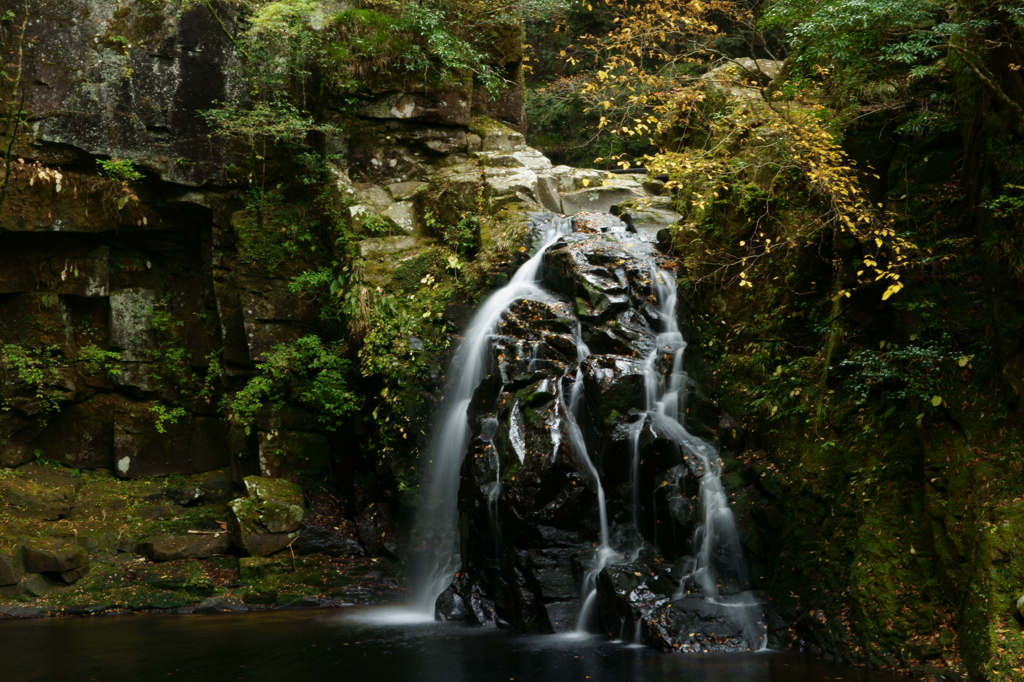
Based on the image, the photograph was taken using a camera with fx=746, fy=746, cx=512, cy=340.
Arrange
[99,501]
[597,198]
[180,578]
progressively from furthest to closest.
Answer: [597,198] → [99,501] → [180,578]

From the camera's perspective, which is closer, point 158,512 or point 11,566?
point 11,566

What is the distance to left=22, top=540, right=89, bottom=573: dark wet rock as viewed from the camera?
9898 mm

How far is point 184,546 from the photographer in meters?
10.7

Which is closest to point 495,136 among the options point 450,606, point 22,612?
point 450,606

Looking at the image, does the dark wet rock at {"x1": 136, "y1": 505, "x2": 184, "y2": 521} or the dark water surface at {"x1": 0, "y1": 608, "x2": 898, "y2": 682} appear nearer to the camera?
the dark water surface at {"x1": 0, "y1": 608, "x2": 898, "y2": 682}

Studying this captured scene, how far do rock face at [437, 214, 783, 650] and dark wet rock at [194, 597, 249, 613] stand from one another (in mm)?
2969

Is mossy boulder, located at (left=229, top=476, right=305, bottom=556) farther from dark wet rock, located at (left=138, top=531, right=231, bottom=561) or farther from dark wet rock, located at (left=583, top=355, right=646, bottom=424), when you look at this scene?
dark wet rock, located at (left=583, top=355, right=646, bottom=424)

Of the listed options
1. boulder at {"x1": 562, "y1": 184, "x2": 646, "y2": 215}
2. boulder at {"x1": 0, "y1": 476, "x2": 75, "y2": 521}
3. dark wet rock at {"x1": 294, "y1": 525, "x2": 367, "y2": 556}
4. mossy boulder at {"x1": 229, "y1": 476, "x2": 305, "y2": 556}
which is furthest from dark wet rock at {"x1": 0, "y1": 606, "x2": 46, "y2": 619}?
boulder at {"x1": 562, "y1": 184, "x2": 646, "y2": 215}

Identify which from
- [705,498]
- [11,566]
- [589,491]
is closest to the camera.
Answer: [705,498]

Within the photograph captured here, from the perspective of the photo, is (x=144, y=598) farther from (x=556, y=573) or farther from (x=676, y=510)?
(x=676, y=510)

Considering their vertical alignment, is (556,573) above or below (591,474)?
below

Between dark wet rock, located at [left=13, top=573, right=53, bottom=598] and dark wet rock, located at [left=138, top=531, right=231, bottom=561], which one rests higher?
dark wet rock, located at [left=138, top=531, right=231, bottom=561]

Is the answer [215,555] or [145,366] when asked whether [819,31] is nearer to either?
[215,555]

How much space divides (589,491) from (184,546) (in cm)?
637
